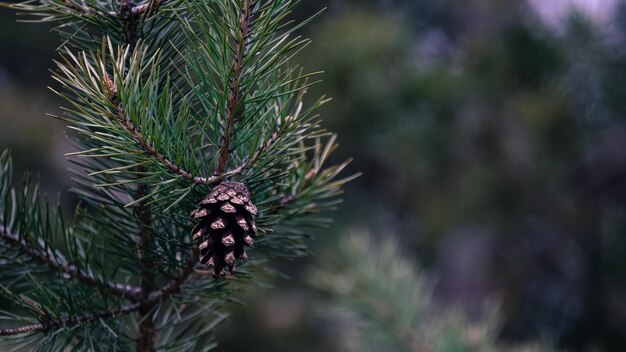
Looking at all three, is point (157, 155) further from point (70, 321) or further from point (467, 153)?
point (467, 153)

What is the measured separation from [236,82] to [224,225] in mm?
80

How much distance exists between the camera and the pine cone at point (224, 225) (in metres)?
0.41

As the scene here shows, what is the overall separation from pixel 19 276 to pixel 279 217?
0.60 ft

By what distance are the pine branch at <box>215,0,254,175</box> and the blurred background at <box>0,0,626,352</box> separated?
74 cm

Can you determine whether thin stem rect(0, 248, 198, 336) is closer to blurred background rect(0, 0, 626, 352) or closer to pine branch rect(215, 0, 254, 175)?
pine branch rect(215, 0, 254, 175)

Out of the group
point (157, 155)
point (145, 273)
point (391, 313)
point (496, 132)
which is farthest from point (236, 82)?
point (496, 132)

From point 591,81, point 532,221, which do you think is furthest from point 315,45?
point 532,221

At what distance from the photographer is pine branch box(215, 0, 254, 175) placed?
408 mm

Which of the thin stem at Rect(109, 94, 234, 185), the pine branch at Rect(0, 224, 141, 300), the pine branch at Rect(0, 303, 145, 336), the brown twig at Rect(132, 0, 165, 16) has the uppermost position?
the brown twig at Rect(132, 0, 165, 16)

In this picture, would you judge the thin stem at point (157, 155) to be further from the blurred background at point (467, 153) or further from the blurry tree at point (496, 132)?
the blurry tree at point (496, 132)

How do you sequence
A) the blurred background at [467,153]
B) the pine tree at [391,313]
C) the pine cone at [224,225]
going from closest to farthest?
the pine cone at [224,225], the pine tree at [391,313], the blurred background at [467,153]

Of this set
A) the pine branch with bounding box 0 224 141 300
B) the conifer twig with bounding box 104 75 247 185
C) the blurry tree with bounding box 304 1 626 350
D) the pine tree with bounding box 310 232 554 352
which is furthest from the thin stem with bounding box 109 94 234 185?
the blurry tree with bounding box 304 1 626 350

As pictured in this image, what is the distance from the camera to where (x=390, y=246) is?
1216 mm

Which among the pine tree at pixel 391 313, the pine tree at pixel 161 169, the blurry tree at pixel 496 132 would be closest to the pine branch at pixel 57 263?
the pine tree at pixel 161 169
